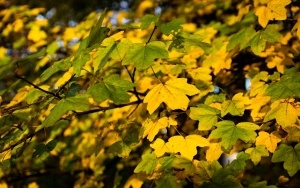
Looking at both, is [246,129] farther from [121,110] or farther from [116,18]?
[116,18]

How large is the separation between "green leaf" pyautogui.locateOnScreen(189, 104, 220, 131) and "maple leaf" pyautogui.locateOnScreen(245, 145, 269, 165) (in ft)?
0.77

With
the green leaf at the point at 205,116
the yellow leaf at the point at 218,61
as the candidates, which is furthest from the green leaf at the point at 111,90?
the yellow leaf at the point at 218,61

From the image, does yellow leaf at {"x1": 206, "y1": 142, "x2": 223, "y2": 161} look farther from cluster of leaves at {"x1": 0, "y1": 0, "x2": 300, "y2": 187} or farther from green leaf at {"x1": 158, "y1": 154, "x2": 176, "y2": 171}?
green leaf at {"x1": 158, "y1": 154, "x2": 176, "y2": 171}

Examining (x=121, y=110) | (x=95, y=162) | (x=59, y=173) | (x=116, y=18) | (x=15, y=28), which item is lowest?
(x=59, y=173)

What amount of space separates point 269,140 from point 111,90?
2.64ft

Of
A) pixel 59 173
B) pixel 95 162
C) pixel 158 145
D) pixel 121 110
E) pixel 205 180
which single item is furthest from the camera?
pixel 59 173

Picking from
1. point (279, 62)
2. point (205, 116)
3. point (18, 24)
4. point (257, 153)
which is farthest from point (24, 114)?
point (18, 24)

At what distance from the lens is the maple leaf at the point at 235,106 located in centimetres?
168

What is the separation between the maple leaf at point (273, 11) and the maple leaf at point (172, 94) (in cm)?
66

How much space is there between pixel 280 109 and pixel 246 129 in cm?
18

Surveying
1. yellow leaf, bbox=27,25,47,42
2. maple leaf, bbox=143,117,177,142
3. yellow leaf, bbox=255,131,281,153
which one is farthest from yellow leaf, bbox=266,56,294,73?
yellow leaf, bbox=27,25,47,42

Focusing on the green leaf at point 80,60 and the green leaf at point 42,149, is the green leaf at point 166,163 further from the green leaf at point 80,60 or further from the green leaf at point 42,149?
the green leaf at point 42,149

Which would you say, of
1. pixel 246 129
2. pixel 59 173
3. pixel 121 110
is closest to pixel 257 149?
pixel 246 129

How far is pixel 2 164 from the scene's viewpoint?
1.65 metres
